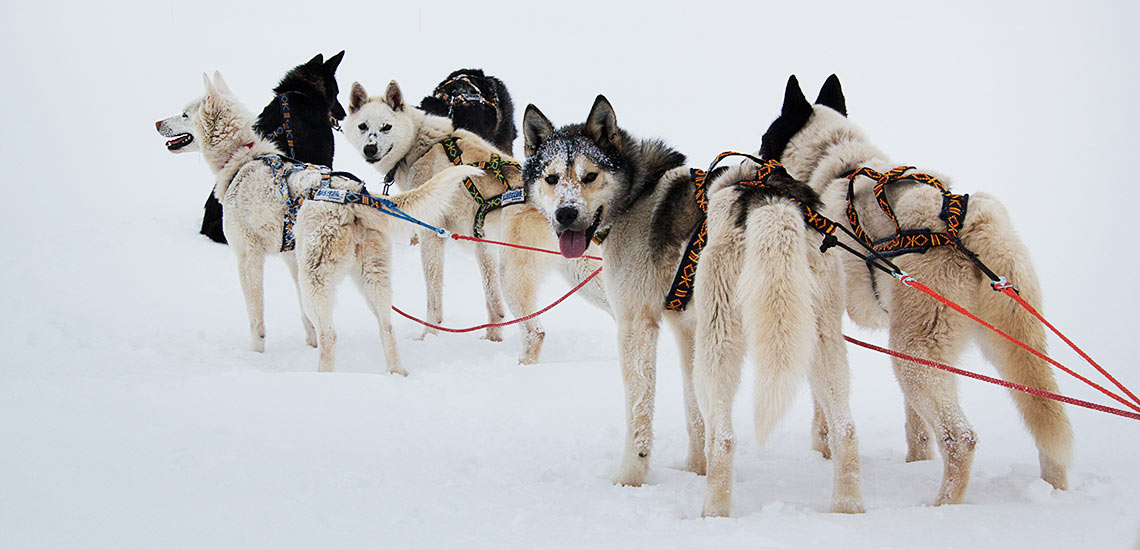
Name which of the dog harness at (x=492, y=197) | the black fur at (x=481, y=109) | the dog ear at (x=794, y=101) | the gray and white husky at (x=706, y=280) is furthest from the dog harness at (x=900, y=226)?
the black fur at (x=481, y=109)

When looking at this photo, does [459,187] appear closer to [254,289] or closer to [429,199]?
[429,199]

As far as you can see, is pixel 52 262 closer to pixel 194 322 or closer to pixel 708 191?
pixel 194 322

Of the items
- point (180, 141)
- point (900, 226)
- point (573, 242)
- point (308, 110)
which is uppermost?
point (308, 110)

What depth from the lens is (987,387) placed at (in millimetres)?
4832

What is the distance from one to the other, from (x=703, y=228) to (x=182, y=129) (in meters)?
5.57

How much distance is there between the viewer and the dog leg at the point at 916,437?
3465 millimetres

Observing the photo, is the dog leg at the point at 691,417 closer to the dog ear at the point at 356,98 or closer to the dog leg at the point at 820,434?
the dog leg at the point at 820,434

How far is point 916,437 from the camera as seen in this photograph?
3.49 m

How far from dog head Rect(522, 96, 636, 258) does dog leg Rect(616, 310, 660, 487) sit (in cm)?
45

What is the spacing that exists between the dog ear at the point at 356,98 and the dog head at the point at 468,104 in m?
1.60

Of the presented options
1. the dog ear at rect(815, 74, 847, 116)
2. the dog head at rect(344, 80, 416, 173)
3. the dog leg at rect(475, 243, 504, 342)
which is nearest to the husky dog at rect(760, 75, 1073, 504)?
the dog ear at rect(815, 74, 847, 116)

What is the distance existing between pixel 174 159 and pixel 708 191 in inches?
595

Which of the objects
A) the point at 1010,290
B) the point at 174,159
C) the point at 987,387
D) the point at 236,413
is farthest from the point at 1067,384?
the point at 174,159

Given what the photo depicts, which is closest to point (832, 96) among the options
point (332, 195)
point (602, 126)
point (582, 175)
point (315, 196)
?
point (602, 126)
